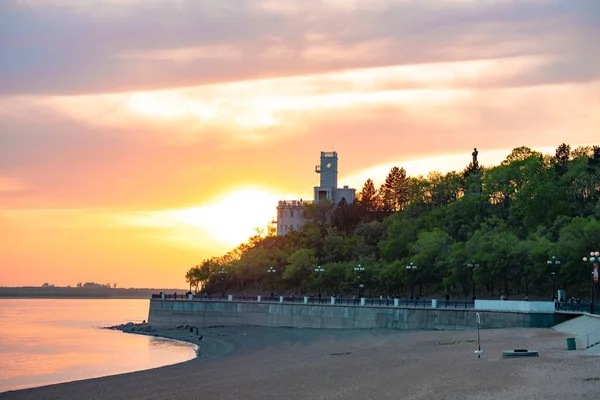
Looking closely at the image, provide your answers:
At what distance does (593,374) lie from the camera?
115 ft

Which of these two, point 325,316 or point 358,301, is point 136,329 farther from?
point 358,301

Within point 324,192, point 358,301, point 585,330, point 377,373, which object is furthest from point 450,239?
point 377,373

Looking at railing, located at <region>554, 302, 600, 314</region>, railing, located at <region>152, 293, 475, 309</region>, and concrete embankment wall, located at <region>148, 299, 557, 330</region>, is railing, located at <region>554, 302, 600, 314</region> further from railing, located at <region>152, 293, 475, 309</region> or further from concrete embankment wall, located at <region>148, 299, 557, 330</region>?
railing, located at <region>152, 293, 475, 309</region>

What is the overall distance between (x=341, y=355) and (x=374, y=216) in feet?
389

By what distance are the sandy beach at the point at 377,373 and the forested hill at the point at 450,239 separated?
3028 centimetres

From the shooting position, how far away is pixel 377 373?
42938 millimetres

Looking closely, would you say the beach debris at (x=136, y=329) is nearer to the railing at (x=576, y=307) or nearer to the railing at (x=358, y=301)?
the railing at (x=358, y=301)

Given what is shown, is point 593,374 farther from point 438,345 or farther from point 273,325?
point 273,325

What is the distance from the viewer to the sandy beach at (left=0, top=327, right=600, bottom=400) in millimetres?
34719

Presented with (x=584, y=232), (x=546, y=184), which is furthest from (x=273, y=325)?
(x=546, y=184)

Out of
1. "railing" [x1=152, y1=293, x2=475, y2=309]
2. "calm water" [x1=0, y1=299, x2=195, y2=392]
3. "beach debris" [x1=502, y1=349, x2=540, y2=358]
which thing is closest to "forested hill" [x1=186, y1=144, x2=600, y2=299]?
"railing" [x1=152, y1=293, x2=475, y2=309]

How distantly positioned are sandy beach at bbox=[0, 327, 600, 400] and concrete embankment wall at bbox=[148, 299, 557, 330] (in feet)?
14.2

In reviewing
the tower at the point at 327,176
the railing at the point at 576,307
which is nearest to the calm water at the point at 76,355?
the railing at the point at 576,307

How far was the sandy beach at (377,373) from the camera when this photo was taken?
114 feet
